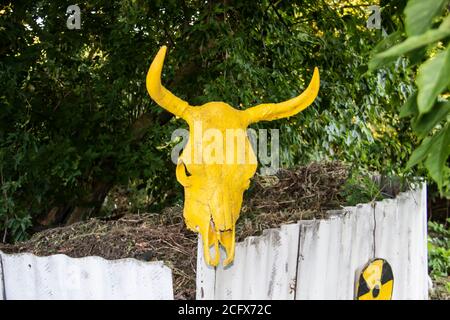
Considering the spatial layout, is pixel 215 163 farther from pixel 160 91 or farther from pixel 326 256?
pixel 326 256

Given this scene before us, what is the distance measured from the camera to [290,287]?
96.4 inches

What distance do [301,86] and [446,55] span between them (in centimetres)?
295

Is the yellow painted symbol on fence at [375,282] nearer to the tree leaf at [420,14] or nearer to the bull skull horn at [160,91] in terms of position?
the bull skull horn at [160,91]

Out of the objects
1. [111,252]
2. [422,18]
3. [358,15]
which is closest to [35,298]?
[111,252]

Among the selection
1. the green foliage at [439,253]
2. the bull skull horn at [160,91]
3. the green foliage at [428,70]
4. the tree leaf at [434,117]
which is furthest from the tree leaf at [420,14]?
the green foliage at [439,253]

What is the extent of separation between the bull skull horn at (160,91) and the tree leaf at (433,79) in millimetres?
1123

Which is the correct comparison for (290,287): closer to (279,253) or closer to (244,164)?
(279,253)

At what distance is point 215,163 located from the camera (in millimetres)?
2080

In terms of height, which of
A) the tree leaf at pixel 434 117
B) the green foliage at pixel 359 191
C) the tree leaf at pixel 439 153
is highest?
the green foliage at pixel 359 191

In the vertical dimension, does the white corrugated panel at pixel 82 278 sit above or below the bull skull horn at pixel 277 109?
below

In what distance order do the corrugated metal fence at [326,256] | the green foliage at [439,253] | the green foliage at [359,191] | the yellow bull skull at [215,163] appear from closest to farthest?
the yellow bull skull at [215,163] < the corrugated metal fence at [326,256] < the green foliage at [359,191] < the green foliage at [439,253]

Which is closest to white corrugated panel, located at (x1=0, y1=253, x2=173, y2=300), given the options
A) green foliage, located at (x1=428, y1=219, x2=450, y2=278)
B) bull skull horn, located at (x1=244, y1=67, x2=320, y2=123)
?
bull skull horn, located at (x1=244, y1=67, x2=320, y2=123)

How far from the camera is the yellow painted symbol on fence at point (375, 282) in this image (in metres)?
2.88

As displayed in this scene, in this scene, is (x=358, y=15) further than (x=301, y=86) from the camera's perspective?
Yes
